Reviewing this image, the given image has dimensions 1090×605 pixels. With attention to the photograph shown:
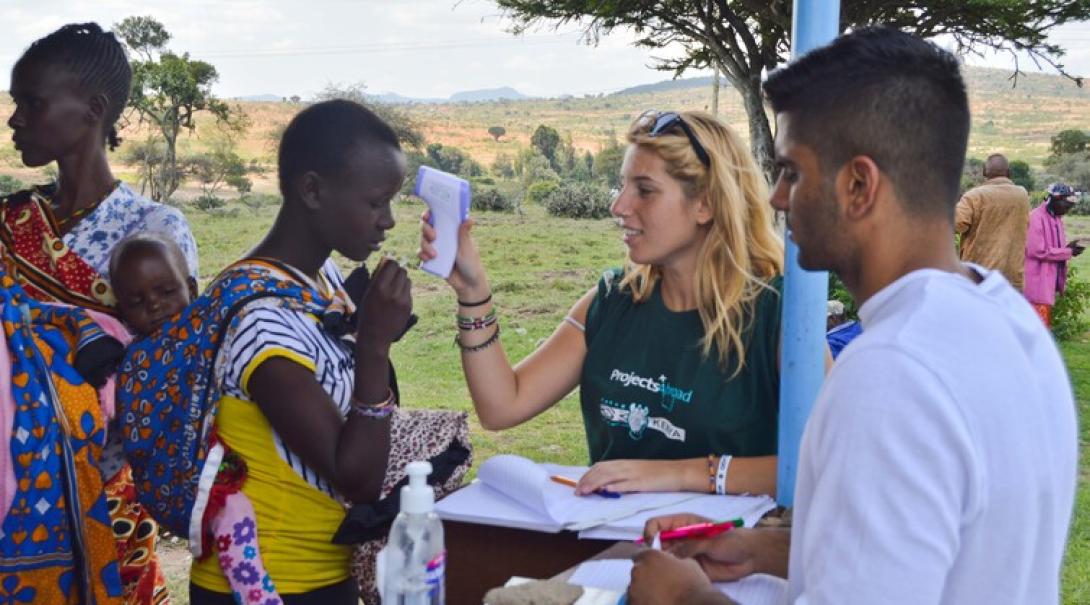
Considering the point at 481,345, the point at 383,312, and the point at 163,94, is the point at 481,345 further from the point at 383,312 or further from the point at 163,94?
the point at 163,94

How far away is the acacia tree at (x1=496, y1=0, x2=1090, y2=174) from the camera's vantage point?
12.1m

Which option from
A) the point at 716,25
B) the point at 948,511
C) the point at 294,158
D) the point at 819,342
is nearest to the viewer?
the point at 948,511

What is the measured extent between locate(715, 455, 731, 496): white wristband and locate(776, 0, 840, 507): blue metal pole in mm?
104

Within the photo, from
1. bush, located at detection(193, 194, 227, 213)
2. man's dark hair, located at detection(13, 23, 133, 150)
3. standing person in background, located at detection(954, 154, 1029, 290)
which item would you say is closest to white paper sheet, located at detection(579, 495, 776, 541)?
man's dark hair, located at detection(13, 23, 133, 150)

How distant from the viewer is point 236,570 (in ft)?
5.96

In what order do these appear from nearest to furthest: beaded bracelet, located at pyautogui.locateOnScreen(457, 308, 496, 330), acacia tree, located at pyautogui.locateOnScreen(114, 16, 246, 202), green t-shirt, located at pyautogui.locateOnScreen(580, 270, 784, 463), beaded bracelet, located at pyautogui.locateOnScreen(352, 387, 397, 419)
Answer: beaded bracelet, located at pyautogui.locateOnScreen(352, 387, 397, 419)
green t-shirt, located at pyautogui.locateOnScreen(580, 270, 784, 463)
beaded bracelet, located at pyautogui.locateOnScreen(457, 308, 496, 330)
acacia tree, located at pyautogui.locateOnScreen(114, 16, 246, 202)

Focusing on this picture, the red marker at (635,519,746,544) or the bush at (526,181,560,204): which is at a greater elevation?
the red marker at (635,519,746,544)

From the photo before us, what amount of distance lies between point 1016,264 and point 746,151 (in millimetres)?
7334

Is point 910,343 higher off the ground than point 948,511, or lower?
higher

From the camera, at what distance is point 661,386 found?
86.7 inches

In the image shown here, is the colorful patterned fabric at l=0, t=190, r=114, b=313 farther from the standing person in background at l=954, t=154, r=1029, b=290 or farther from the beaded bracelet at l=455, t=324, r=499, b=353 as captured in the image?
the standing person in background at l=954, t=154, r=1029, b=290

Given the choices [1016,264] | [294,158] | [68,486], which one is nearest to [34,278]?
[68,486]

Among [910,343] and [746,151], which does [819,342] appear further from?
[910,343]

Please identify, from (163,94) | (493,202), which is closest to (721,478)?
(163,94)
